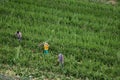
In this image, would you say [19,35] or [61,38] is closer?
[19,35]

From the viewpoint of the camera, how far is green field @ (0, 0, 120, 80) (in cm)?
1048

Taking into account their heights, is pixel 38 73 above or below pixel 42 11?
below

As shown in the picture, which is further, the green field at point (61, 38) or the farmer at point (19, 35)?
the farmer at point (19, 35)

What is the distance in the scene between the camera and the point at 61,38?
1204 centimetres

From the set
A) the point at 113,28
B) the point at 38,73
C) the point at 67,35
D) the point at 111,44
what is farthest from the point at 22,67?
the point at 113,28

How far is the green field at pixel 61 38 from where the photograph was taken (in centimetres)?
1048

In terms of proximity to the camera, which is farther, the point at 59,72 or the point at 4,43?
the point at 4,43

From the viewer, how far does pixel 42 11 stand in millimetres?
13734

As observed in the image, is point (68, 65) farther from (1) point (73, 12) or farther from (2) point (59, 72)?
(1) point (73, 12)

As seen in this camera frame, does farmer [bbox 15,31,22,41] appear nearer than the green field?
No

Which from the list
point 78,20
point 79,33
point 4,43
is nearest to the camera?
point 4,43

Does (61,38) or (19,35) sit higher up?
(19,35)

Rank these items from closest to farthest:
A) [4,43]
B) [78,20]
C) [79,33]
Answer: [4,43] < [79,33] < [78,20]

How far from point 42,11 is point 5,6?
1.55 meters
